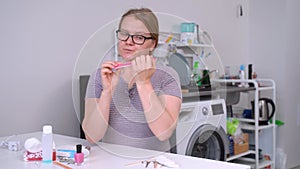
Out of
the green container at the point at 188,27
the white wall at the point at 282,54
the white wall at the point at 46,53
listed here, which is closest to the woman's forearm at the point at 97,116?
the white wall at the point at 46,53

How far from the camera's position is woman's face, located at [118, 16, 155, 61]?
1185mm

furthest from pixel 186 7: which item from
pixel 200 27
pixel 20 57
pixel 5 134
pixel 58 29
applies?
pixel 5 134

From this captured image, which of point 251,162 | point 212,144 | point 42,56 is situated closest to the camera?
point 42,56

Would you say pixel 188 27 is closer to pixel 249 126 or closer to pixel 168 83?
pixel 249 126

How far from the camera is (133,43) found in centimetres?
118

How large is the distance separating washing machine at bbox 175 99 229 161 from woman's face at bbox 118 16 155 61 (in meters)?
0.86

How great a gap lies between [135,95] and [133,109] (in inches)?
2.2

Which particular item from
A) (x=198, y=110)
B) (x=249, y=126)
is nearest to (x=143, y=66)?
(x=198, y=110)

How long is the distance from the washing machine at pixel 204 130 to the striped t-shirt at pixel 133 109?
62 cm

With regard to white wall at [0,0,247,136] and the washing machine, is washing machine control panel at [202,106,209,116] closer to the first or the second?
the washing machine

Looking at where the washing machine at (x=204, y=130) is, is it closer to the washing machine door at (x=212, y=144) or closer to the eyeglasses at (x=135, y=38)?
the washing machine door at (x=212, y=144)

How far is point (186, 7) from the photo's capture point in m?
3.04

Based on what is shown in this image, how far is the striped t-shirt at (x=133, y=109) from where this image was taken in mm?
1313

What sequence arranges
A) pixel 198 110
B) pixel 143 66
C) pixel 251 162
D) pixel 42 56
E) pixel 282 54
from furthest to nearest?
1. pixel 282 54
2. pixel 251 162
3. pixel 198 110
4. pixel 42 56
5. pixel 143 66
